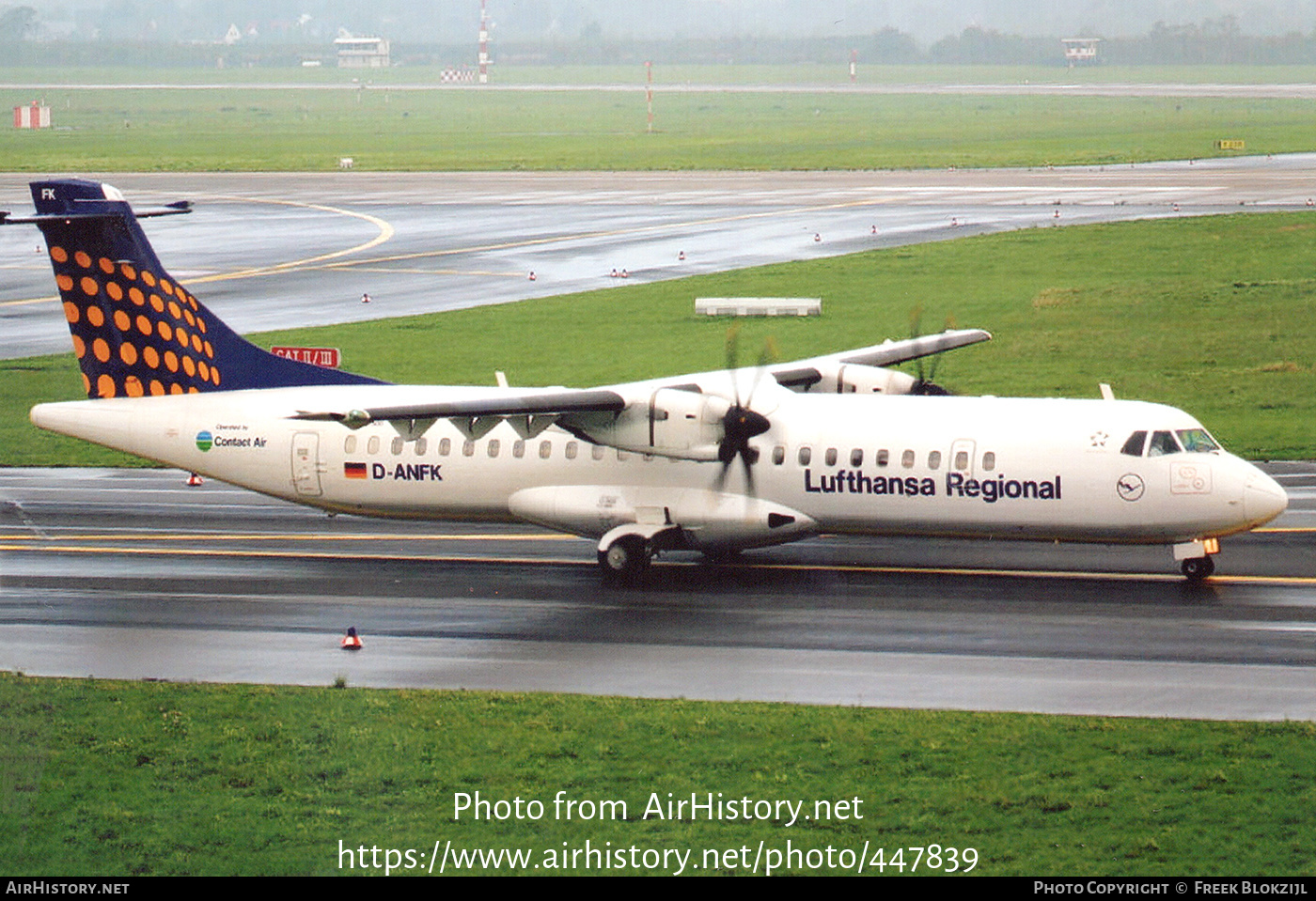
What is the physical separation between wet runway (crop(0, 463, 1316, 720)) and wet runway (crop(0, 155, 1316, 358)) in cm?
2600

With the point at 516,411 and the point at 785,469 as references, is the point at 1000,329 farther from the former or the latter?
the point at 516,411

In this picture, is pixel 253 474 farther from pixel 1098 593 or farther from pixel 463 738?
pixel 1098 593

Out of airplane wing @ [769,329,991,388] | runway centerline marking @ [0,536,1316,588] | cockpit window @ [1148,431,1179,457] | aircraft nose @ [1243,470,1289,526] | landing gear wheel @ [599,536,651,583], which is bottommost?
runway centerline marking @ [0,536,1316,588]

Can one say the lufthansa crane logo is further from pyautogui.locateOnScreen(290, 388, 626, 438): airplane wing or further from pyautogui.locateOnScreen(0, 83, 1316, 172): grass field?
pyautogui.locateOnScreen(0, 83, 1316, 172): grass field

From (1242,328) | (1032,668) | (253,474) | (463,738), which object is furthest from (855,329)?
(463,738)

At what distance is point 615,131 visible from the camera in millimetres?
150875

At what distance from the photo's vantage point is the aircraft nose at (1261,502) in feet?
91.5

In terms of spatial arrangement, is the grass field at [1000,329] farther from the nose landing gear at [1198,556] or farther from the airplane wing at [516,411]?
the airplane wing at [516,411]

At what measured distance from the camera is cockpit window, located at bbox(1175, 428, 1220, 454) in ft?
93.7

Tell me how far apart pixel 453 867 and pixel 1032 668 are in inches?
390

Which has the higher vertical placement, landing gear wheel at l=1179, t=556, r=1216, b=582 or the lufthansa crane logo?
the lufthansa crane logo

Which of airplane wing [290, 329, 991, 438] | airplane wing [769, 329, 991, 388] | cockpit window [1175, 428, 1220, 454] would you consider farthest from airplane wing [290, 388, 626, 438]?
cockpit window [1175, 428, 1220, 454]

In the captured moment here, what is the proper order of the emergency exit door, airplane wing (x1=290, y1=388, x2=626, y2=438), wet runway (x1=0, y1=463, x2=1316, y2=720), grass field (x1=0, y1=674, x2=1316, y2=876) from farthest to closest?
the emergency exit door
airplane wing (x1=290, y1=388, x2=626, y2=438)
wet runway (x1=0, y1=463, x2=1316, y2=720)
grass field (x1=0, y1=674, x2=1316, y2=876)

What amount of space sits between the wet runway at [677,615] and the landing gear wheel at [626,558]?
0.38 m
